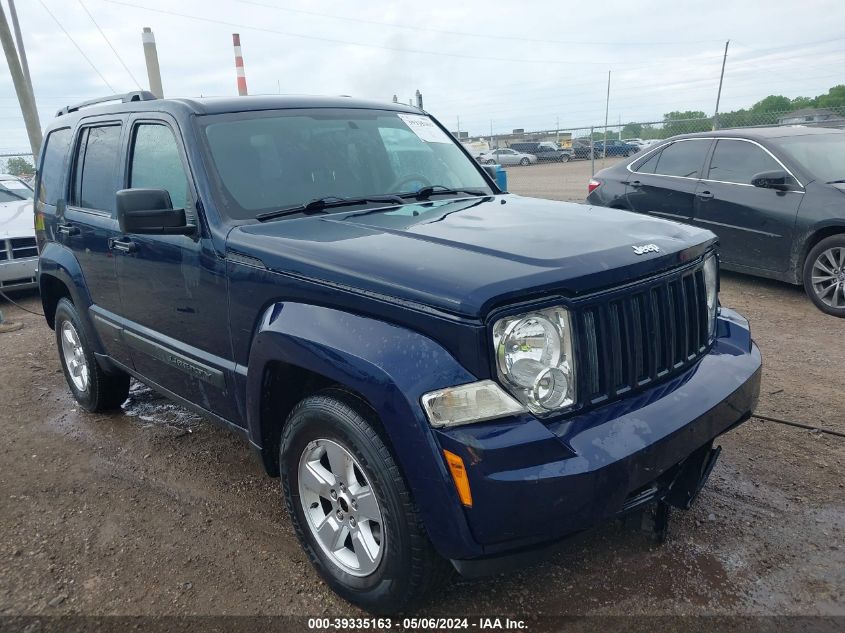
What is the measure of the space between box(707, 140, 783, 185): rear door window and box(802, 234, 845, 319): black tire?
0.96 meters

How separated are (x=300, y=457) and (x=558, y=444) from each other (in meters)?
1.08

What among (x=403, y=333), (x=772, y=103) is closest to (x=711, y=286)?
(x=403, y=333)

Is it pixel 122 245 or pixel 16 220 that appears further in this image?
pixel 16 220

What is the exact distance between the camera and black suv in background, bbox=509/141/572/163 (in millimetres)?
34594

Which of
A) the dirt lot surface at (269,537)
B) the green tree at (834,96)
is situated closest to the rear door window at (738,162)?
the dirt lot surface at (269,537)

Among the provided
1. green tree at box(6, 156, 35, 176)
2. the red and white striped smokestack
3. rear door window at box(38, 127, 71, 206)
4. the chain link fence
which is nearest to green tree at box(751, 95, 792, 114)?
the chain link fence

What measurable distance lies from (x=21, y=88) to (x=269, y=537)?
16.0 m

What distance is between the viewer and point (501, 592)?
262 centimetres

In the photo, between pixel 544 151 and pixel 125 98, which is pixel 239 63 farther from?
pixel 125 98

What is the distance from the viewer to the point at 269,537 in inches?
121

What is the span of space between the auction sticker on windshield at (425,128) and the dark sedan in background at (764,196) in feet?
12.8

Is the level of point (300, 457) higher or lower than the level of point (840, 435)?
higher

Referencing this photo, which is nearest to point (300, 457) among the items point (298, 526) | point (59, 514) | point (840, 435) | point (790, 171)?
point (298, 526)

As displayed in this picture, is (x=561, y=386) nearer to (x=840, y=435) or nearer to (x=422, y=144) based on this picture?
(x=422, y=144)
